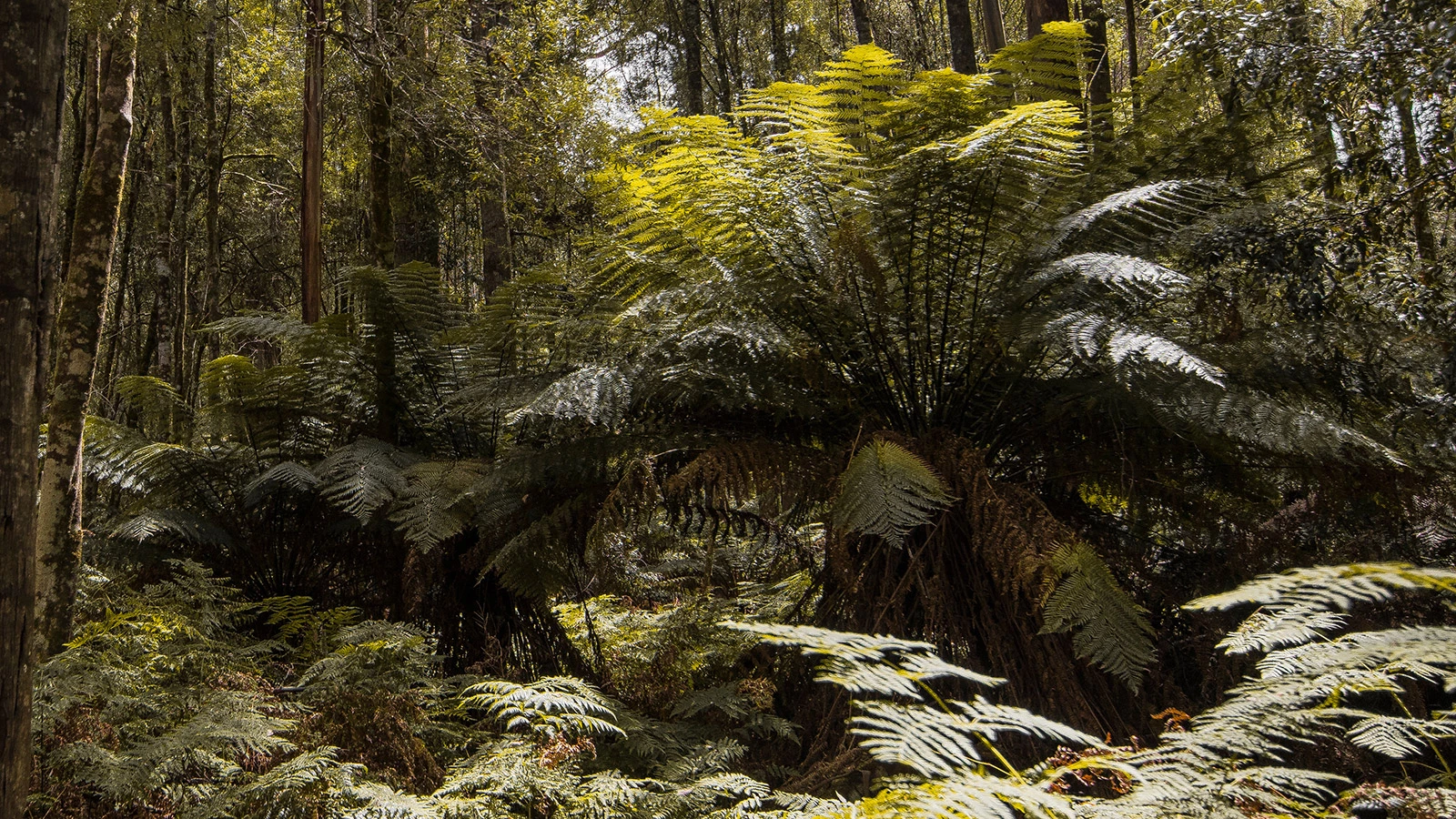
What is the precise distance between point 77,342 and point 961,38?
20.3ft

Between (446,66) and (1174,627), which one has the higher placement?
(446,66)

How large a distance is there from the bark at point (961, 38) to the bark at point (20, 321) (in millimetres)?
6334

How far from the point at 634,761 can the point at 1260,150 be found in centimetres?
311

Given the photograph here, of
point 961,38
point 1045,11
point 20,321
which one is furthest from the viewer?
point 961,38

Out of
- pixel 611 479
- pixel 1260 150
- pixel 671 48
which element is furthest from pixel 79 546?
pixel 671 48

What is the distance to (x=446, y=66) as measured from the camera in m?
7.21

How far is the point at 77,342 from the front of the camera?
133 inches

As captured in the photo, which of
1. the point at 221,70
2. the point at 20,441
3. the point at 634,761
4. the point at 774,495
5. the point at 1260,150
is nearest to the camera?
the point at 20,441

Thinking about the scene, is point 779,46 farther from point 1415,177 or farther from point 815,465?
point 815,465

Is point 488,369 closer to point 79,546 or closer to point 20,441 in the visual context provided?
point 79,546

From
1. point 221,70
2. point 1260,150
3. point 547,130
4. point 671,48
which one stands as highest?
point 671,48

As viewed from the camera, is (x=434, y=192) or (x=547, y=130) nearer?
(x=547, y=130)

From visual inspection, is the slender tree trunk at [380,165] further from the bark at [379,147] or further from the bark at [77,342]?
the bark at [77,342]

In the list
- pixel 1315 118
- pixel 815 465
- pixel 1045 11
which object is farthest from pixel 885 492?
pixel 1045 11
